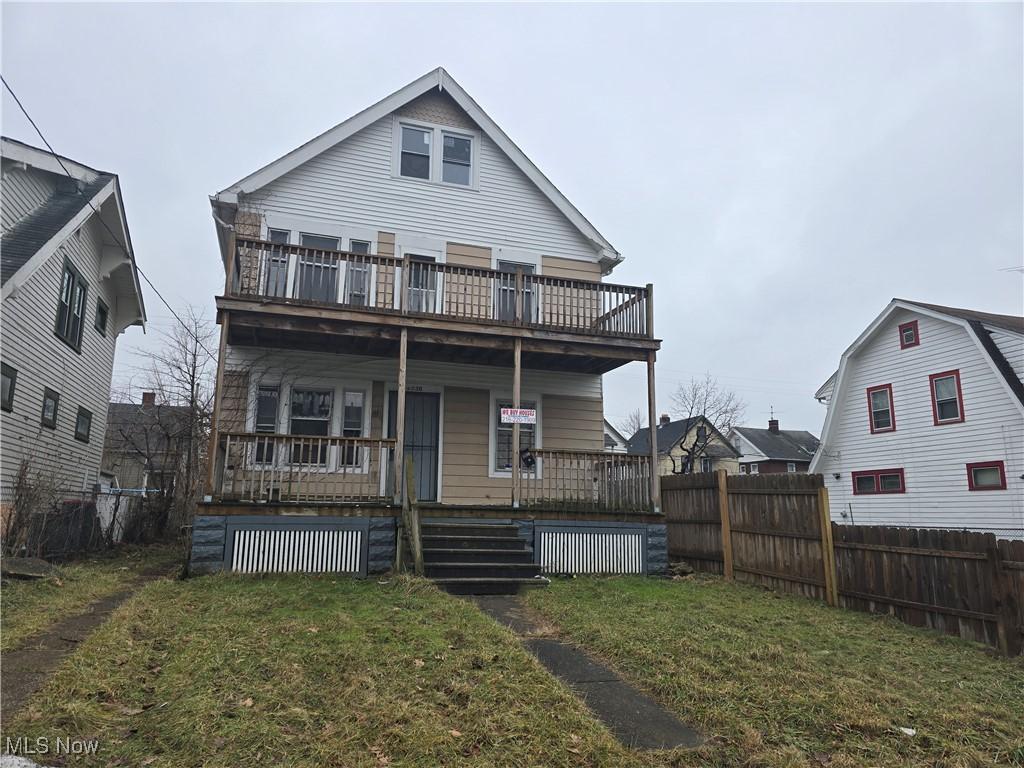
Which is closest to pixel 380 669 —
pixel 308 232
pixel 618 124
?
pixel 308 232

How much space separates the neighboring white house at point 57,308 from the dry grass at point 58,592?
205 cm

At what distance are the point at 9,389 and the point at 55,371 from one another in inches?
85.2

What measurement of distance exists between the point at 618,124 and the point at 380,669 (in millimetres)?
29935

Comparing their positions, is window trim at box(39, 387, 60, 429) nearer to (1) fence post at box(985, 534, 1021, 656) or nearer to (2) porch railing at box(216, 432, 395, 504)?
(2) porch railing at box(216, 432, 395, 504)

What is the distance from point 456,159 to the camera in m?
14.5

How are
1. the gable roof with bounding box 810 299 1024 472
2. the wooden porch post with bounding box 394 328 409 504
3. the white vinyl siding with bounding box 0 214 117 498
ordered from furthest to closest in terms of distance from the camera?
the gable roof with bounding box 810 299 1024 472 < the white vinyl siding with bounding box 0 214 117 498 < the wooden porch post with bounding box 394 328 409 504

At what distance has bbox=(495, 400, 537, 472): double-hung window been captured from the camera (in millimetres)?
13508

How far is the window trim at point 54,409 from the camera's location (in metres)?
12.8

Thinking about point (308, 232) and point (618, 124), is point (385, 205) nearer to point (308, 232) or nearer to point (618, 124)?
point (308, 232)

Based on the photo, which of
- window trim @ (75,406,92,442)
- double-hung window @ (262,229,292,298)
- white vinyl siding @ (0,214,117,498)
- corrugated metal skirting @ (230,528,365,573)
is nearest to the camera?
corrugated metal skirting @ (230,528,365,573)

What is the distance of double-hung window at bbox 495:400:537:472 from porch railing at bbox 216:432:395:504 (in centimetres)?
234

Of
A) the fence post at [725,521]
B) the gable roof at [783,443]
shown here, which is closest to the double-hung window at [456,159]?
the fence post at [725,521]

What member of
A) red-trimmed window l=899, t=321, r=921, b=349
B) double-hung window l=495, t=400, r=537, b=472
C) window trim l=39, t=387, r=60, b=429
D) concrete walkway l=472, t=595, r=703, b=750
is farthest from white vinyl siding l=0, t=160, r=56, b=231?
red-trimmed window l=899, t=321, r=921, b=349

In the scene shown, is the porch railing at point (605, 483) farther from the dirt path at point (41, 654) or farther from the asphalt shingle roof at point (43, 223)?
the asphalt shingle roof at point (43, 223)
